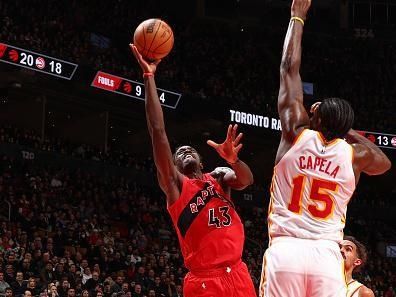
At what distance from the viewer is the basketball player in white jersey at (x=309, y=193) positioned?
375 centimetres

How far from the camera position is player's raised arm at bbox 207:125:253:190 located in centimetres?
506

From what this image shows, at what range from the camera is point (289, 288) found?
3717 mm

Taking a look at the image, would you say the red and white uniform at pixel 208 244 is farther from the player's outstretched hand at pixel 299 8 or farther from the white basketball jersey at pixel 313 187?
the player's outstretched hand at pixel 299 8

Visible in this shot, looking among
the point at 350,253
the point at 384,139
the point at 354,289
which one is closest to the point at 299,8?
the point at 350,253

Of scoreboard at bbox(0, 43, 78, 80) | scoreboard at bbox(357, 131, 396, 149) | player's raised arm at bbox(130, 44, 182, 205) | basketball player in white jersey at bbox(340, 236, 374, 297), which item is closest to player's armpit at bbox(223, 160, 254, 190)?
player's raised arm at bbox(130, 44, 182, 205)

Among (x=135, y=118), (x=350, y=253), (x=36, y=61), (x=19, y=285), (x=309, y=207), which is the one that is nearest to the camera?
(x=309, y=207)

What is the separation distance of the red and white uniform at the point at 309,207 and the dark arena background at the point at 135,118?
8390 mm

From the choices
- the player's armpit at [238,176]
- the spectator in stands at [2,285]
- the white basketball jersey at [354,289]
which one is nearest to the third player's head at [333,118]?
the player's armpit at [238,176]

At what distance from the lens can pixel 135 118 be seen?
79.9ft

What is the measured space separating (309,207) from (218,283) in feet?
4.82

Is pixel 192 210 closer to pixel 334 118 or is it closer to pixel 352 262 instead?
pixel 352 262

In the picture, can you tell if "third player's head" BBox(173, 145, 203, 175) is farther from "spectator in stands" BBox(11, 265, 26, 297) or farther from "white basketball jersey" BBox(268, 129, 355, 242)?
"spectator in stands" BBox(11, 265, 26, 297)

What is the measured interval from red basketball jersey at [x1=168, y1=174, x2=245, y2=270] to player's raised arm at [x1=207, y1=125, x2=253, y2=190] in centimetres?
19

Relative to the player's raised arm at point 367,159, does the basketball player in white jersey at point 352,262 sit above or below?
below
